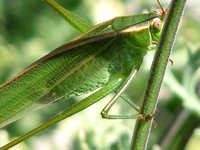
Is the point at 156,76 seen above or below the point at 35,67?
below

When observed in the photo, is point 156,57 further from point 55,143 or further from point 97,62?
point 55,143

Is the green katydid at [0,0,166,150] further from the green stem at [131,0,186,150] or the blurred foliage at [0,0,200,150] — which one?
the green stem at [131,0,186,150]

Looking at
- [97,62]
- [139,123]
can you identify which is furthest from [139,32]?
[139,123]

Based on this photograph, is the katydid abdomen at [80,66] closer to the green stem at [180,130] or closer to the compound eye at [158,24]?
the compound eye at [158,24]

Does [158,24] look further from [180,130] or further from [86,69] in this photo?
[180,130]

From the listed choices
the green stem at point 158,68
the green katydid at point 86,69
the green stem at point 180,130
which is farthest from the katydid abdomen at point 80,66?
the green stem at point 158,68
